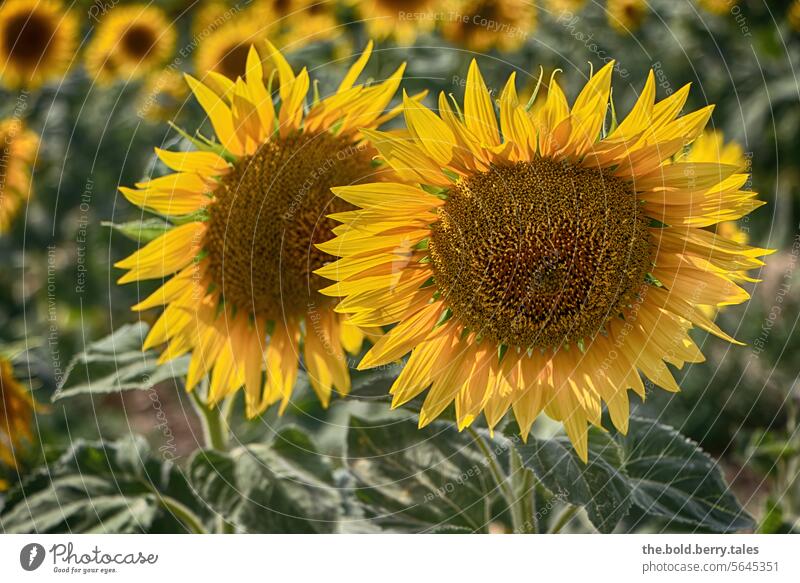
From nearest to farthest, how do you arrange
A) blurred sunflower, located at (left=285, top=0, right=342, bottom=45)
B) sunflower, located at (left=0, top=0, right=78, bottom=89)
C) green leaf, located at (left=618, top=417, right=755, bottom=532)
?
green leaf, located at (left=618, top=417, right=755, bottom=532)
blurred sunflower, located at (left=285, top=0, right=342, bottom=45)
sunflower, located at (left=0, top=0, right=78, bottom=89)

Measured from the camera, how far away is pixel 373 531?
1.07 m

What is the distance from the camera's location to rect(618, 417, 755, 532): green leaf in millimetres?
940

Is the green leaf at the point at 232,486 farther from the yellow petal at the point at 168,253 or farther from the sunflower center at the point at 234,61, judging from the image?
the sunflower center at the point at 234,61

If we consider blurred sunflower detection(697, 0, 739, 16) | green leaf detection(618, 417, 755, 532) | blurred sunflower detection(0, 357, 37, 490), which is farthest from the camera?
blurred sunflower detection(697, 0, 739, 16)

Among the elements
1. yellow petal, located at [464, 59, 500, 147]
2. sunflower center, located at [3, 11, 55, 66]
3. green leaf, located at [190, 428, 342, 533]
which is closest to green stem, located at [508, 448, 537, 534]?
green leaf, located at [190, 428, 342, 533]

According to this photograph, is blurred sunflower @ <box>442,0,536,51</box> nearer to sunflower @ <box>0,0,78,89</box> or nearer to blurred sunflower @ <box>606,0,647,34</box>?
blurred sunflower @ <box>606,0,647,34</box>

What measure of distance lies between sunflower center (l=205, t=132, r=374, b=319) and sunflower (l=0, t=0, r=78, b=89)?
4.78ft

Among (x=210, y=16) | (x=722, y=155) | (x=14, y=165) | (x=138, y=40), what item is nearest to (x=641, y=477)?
(x=722, y=155)

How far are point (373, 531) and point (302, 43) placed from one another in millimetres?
967

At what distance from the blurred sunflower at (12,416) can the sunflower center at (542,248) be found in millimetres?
788

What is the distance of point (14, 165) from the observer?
1811 mm

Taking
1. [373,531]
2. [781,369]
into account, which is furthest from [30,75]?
[781,369]

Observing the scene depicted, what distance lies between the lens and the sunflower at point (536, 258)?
0.81m

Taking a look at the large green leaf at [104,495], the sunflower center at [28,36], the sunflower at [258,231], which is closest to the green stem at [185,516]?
the large green leaf at [104,495]
